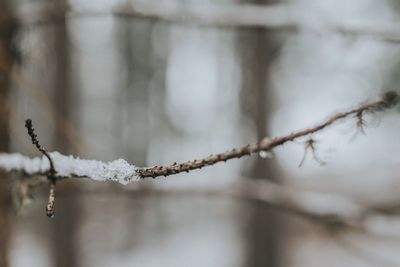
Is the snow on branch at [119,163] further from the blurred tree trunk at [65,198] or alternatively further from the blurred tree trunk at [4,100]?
the blurred tree trunk at [65,198]

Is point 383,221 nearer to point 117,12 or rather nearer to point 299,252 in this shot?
point 117,12

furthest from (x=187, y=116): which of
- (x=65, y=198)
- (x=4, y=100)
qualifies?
(x=4, y=100)

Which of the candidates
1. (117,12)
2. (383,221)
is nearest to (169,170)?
(117,12)

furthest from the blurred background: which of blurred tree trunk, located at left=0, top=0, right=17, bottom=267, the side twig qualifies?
the side twig

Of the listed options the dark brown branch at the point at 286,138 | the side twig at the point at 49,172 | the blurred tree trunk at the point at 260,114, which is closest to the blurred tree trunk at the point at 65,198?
the blurred tree trunk at the point at 260,114

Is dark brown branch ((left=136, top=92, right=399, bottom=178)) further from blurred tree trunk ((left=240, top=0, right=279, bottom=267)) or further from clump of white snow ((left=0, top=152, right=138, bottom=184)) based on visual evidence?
blurred tree trunk ((left=240, top=0, right=279, bottom=267))

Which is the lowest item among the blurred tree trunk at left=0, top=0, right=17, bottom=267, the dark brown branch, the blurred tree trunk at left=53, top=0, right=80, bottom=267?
the dark brown branch
